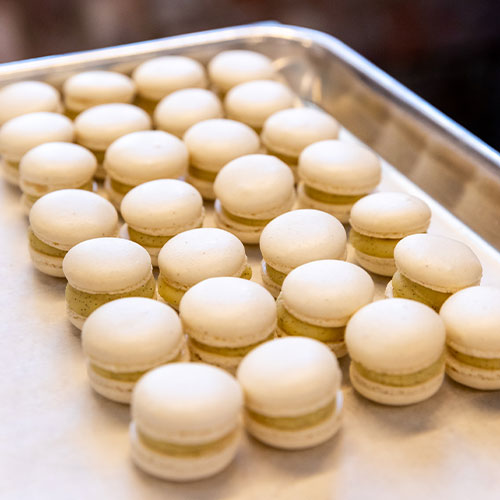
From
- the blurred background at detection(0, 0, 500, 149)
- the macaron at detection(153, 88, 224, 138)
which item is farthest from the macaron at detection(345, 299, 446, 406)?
the blurred background at detection(0, 0, 500, 149)

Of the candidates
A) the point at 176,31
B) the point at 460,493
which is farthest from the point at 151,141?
the point at 176,31

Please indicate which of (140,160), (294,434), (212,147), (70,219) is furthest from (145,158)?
(294,434)

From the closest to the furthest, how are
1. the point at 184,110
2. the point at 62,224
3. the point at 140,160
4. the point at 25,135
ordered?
the point at 62,224, the point at 140,160, the point at 25,135, the point at 184,110

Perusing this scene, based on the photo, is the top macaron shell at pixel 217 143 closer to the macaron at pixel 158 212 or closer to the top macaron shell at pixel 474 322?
the macaron at pixel 158 212

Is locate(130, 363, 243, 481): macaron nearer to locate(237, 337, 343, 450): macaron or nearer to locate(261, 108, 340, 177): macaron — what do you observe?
locate(237, 337, 343, 450): macaron

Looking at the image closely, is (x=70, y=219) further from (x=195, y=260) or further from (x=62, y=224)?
(x=195, y=260)

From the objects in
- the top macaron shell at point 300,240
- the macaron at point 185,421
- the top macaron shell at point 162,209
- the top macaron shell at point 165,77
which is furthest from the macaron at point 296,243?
the top macaron shell at point 165,77
